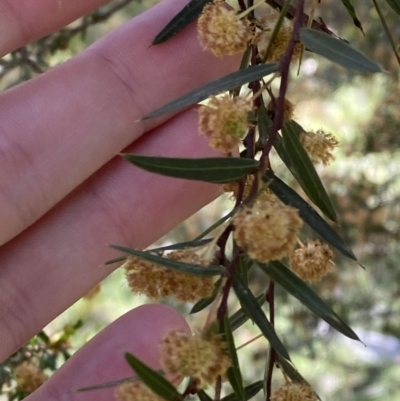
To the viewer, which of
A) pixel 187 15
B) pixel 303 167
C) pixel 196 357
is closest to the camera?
pixel 196 357

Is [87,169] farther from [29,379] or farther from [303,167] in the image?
[303,167]

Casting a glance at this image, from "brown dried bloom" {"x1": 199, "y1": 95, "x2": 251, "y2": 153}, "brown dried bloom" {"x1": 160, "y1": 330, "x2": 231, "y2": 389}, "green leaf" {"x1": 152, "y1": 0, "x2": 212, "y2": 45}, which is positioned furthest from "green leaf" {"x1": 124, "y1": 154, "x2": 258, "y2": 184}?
"green leaf" {"x1": 152, "y1": 0, "x2": 212, "y2": 45}

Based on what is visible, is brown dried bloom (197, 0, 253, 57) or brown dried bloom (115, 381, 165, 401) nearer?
brown dried bloom (115, 381, 165, 401)

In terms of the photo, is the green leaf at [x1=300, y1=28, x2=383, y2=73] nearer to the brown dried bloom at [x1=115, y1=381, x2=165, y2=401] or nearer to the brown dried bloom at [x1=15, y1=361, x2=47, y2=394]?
the brown dried bloom at [x1=115, y1=381, x2=165, y2=401]

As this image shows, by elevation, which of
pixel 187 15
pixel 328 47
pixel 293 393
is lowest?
pixel 293 393

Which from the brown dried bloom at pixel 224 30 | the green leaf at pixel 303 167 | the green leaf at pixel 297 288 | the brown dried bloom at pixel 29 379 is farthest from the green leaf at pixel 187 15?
the brown dried bloom at pixel 29 379

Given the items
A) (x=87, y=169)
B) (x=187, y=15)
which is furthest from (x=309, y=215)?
(x=87, y=169)
